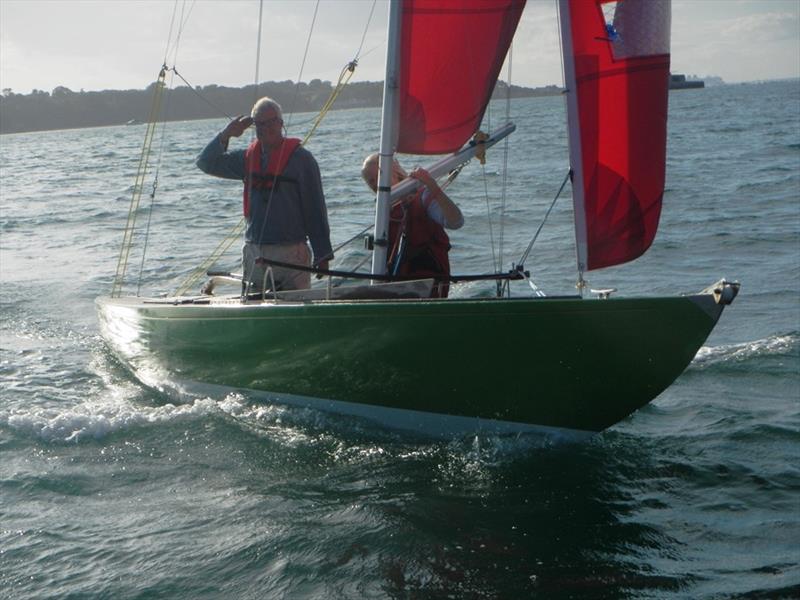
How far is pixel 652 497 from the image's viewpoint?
5.24 metres

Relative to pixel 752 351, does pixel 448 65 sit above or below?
above

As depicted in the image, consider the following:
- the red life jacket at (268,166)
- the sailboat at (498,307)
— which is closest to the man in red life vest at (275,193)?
the red life jacket at (268,166)

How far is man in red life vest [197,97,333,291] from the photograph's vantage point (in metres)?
6.32

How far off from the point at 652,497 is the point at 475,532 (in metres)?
1.06

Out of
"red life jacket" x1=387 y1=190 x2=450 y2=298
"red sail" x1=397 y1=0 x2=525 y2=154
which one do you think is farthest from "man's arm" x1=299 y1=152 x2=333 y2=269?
"red sail" x1=397 y1=0 x2=525 y2=154

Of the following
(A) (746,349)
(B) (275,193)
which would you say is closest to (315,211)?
(B) (275,193)

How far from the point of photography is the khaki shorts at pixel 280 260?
658cm

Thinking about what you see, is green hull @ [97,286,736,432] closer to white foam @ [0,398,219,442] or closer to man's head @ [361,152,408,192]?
white foam @ [0,398,219,442]

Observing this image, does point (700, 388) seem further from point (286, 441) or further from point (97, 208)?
point (97, 208)

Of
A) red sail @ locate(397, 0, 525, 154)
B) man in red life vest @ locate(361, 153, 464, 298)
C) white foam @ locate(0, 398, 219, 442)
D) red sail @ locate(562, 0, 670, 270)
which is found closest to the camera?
red sail @ locate(562, 0, 670, 270)

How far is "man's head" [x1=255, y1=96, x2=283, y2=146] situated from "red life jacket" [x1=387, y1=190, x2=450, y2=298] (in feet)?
2.84

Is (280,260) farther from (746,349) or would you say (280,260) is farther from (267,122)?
(746,349)

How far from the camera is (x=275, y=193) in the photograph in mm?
6410

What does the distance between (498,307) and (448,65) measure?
1.49 metres
